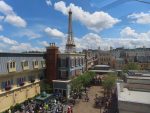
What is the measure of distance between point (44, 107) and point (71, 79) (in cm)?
1458

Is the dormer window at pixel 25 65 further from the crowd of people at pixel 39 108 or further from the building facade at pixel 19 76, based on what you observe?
the crowd of people at pixel 39 108

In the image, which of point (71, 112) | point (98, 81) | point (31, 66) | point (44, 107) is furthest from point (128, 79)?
point (98, 81)

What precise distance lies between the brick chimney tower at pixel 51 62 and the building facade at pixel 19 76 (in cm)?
136

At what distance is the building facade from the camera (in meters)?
37.7

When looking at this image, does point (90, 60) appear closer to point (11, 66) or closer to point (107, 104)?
point (107, 104)

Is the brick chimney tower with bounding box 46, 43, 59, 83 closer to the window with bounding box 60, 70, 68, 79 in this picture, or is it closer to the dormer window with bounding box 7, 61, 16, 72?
the window with bounding box 60, 70, 68, 79

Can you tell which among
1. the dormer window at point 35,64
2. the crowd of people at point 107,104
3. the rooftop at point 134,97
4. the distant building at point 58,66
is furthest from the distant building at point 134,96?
the dormer window at point 35,64

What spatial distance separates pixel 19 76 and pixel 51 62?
1164cm

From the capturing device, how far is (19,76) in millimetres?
42531

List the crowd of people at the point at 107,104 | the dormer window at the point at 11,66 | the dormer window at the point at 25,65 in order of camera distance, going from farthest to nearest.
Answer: the dormer window at the point at 25,65
the crowd of people at the point at 107,104
the dormer window at the point at 11,66

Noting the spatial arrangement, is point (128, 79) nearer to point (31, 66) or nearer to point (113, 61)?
point (31, 66)

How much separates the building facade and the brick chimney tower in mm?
1362

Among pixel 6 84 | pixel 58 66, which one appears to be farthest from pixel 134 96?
pixel 58 66

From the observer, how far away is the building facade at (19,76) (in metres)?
37.7
